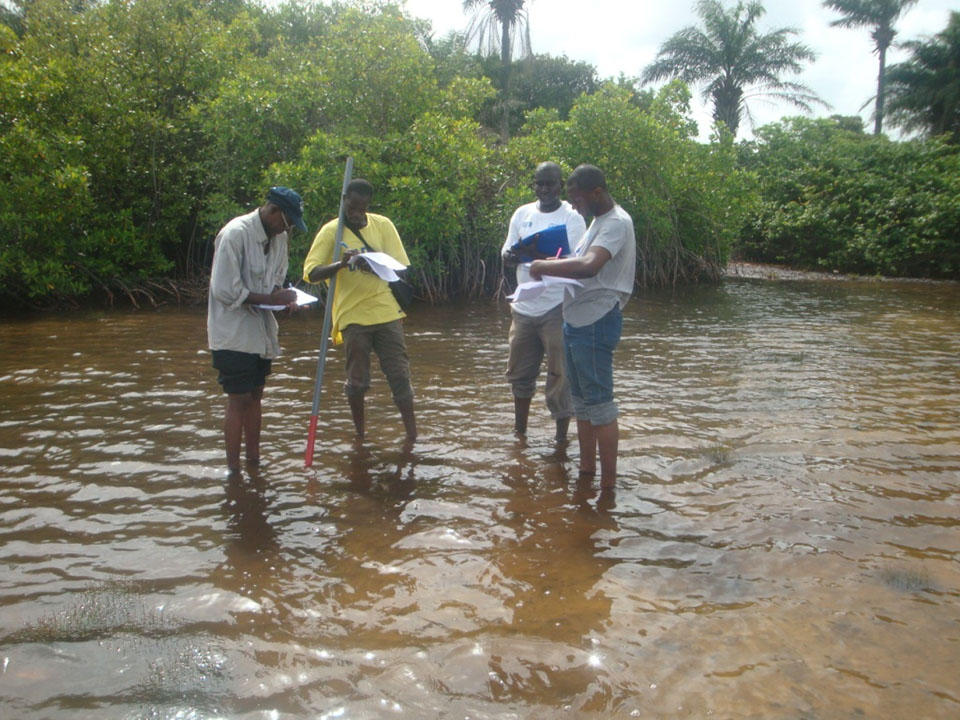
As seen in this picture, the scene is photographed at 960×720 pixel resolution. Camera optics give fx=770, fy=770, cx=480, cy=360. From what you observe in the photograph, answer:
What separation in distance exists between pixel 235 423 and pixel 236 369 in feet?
1.25

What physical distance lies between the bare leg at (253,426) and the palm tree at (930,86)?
33501 mm

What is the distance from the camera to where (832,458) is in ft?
17.4

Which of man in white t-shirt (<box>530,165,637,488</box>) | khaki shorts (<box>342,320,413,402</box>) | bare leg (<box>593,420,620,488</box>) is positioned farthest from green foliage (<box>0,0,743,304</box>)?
bare leg (<box>593,420,620,488</box>)

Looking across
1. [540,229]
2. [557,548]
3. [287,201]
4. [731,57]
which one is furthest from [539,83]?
[557,548]

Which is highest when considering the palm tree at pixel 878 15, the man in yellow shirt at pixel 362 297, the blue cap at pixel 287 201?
the palm tree at pixel 878 15

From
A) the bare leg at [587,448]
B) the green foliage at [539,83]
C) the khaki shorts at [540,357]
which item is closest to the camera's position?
the bare leg at [587,448]

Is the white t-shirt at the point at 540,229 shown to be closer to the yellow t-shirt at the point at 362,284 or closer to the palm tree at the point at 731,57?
the yellow t-shirt at the point at 362,284

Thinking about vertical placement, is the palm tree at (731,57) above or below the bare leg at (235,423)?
above

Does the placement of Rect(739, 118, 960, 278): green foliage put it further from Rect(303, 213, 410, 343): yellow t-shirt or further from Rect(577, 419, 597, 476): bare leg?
Rect(303, 213, 410, 343): yellow t-shirt

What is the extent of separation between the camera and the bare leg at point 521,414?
583 cm

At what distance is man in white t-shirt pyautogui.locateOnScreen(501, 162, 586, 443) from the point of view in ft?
17.5

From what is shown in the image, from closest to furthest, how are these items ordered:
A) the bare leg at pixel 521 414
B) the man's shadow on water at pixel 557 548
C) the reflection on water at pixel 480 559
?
the reflection on water at pixel 480 559
the man's shadow on water at pixel 557 548
the bare leg at pixel 521 414

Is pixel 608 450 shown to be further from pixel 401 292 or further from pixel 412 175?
pixel 412 175

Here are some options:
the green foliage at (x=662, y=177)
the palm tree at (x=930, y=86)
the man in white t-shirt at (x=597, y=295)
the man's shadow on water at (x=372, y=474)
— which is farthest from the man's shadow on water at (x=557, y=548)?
the palm tree at (x=930, y=86)
